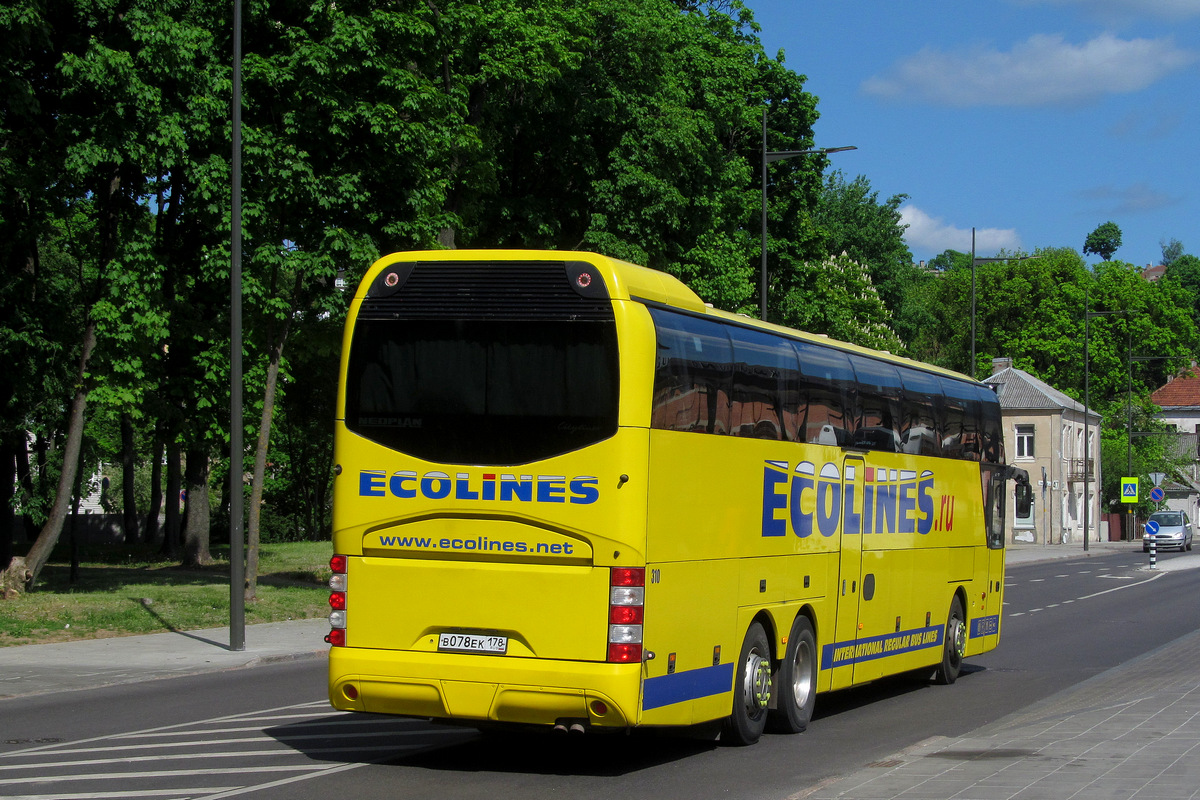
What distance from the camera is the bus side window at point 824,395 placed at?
493 inches

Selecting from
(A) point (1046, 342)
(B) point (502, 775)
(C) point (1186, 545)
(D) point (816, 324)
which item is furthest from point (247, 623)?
(A) point (1046, 342)

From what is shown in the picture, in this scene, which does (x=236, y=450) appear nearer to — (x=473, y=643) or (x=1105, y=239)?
(x=473, y=643)

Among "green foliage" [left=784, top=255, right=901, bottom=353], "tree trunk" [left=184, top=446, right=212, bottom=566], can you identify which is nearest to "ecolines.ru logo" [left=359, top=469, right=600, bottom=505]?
"tree trunk" [left=184, top=446, right=212, bottom=566]

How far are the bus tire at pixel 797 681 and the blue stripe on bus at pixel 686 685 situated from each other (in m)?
1.24

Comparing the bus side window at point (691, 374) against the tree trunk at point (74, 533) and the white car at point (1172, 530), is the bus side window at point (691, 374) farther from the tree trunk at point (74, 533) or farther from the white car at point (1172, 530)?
the white car at point (1172, 530)

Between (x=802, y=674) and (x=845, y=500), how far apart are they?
1.95 m

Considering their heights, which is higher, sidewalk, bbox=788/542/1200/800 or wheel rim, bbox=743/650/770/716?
wheel rim, bbox=743/650/770/716

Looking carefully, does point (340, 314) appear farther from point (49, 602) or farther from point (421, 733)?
point (421, 733)

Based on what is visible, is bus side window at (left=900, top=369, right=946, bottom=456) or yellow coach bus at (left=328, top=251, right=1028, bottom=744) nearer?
yellow coach bus at (left=328, top=251, right=1028, bottom=744)

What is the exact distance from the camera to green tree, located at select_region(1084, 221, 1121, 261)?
448 feet

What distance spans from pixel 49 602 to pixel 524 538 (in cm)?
1640

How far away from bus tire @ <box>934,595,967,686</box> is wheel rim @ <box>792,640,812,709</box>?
4.78 metres

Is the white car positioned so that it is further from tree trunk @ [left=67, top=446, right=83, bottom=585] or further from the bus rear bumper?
the bus rear bumper

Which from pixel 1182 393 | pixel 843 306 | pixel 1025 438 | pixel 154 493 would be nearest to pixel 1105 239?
pixel 1182 393
